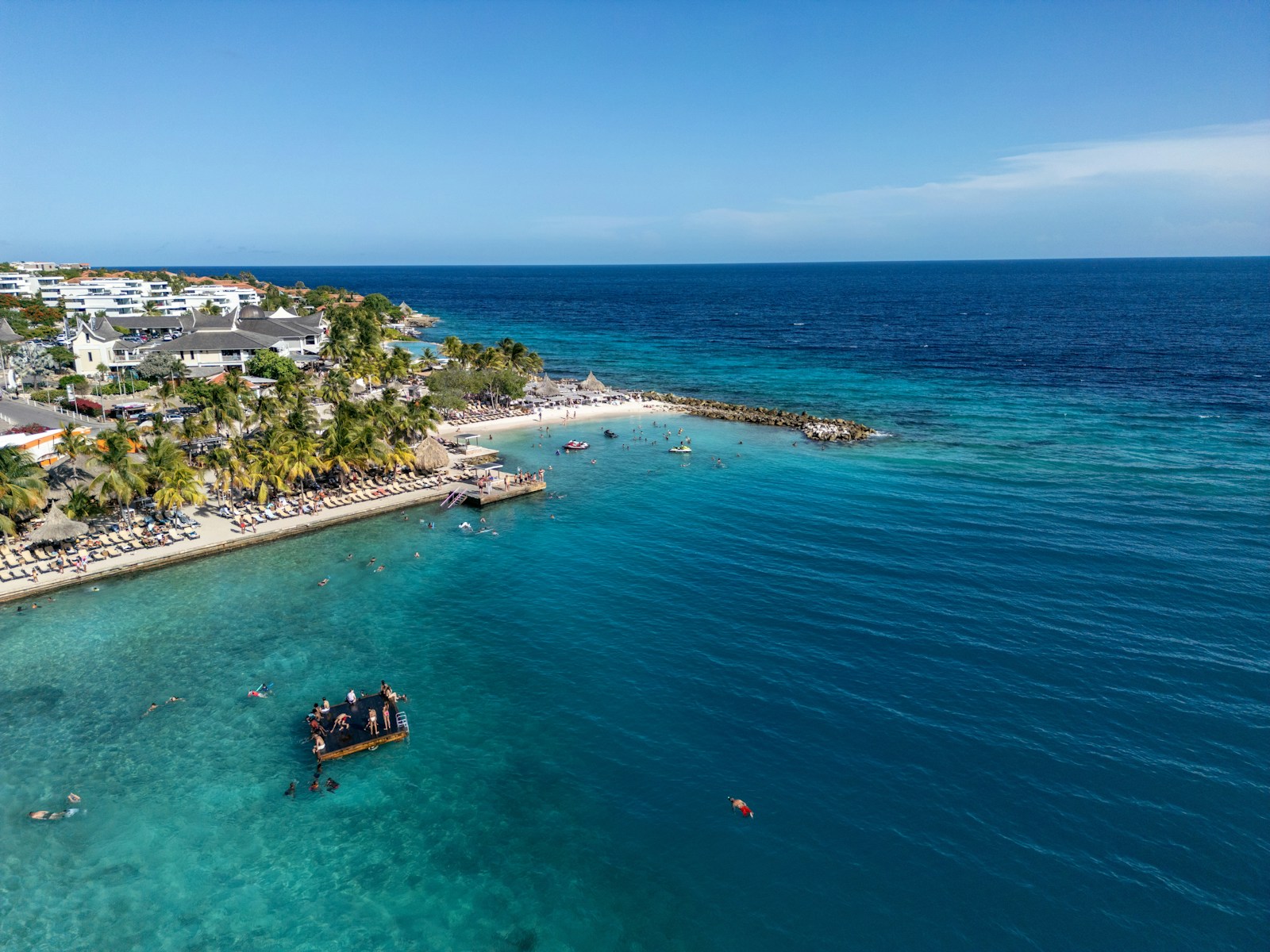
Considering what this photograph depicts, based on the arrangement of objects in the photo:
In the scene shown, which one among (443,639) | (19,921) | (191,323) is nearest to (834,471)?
(443,639)

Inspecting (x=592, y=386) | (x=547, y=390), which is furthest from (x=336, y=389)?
(x=592, y=386)

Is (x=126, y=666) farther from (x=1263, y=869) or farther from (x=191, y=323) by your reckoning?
(x=191, y=323)

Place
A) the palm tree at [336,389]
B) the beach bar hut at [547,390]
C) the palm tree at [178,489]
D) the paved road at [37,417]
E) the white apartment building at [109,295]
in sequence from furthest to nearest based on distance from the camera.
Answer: the white apartment building at [109,295] → the beach bar hut at [547,390] → the palm tree at [336,389] → the paved road at [37,417] → the palm tree at [178,489]

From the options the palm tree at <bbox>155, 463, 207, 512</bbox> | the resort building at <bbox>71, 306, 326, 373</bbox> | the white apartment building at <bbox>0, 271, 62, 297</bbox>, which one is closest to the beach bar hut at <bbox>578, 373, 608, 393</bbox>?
the resort building at <bbox>71, 306, 326, 373</bbox>

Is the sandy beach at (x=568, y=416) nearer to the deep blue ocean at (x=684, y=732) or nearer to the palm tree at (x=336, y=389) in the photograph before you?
the palm tree at (x=336, y=389)

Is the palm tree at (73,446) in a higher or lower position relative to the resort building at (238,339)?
lower

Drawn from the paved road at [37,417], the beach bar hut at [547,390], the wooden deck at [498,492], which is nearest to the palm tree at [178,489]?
the wooden deck at [498,492]

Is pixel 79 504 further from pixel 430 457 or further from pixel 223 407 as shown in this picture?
pixel 430 457

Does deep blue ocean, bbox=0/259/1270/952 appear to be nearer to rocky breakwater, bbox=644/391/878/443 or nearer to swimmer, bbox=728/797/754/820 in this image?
swimmer, bbox=728/797/754/820
